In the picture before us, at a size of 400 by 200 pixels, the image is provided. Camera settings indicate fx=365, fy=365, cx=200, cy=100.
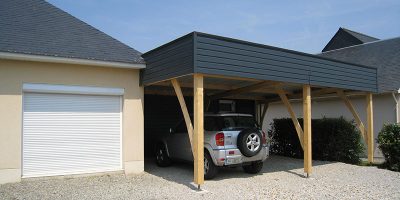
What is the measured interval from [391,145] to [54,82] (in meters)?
10.3

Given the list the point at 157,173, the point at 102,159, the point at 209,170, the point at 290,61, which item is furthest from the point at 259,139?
the point at 102,159

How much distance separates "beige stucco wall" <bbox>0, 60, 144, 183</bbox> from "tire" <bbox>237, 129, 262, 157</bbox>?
3.05 m

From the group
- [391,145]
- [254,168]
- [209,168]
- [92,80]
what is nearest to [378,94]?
[391,145]

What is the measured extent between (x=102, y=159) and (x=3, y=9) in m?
4.95

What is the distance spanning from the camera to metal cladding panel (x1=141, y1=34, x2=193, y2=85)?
8109mm

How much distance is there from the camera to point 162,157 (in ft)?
37.8

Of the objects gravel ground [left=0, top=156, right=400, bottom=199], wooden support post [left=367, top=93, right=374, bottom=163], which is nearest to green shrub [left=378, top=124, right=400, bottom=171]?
gravel ground [left=0, top=156, right=400, bottom=199]

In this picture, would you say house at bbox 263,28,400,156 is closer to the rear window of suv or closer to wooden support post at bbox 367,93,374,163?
wooden support post at bbox 367,93,374,163

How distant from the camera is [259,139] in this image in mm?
9258

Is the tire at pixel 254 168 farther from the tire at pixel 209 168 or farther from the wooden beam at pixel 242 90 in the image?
the wooden beam at pixel 242 90

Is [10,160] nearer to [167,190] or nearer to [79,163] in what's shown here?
[79,163]

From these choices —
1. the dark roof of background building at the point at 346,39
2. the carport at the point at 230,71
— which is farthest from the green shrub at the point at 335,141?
the dark roof of background building at the point at 346,39

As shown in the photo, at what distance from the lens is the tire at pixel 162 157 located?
451 inches

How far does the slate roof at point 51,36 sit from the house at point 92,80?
0.08 feet
